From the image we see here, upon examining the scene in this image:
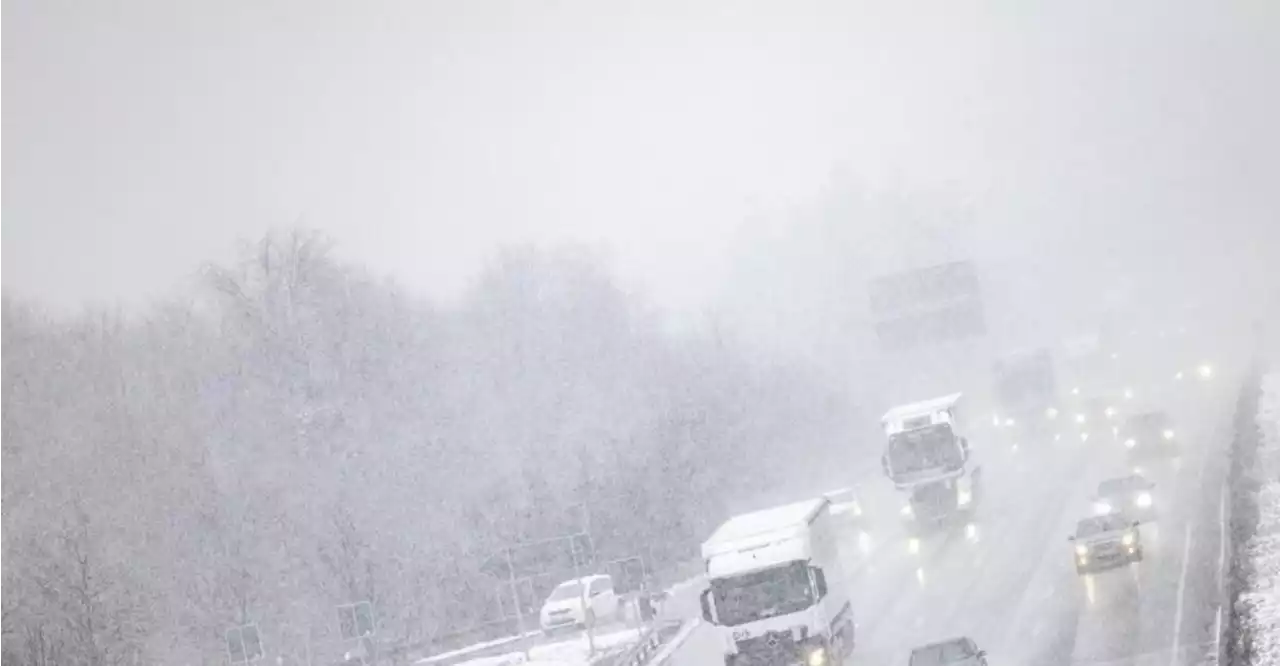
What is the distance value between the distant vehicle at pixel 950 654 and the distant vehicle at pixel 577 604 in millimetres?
14848

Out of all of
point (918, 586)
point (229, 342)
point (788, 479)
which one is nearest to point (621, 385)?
point (788, 479)

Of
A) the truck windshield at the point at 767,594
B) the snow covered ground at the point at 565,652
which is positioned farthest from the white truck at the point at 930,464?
the truck windshield at the point at 767,594

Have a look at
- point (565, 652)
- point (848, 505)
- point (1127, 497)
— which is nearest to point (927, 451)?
point (848, 505)

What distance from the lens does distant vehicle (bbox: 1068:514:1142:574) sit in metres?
27.3

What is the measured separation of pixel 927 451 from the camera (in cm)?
3894

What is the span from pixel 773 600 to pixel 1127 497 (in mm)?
14015

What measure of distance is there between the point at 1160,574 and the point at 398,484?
3148 cm

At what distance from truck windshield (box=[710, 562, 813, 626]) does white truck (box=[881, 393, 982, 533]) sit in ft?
54.6

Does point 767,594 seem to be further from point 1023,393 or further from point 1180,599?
point 1023,393

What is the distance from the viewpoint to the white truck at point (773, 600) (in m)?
22.7

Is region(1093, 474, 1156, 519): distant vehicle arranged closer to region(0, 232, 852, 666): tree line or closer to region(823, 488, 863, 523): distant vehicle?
region(823, 488, 863, 523): distant vehicle

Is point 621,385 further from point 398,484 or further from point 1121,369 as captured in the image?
point 1121,369

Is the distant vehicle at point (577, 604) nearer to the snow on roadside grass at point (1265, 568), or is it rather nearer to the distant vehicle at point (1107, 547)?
the distant vehicle at point (1107, 547)

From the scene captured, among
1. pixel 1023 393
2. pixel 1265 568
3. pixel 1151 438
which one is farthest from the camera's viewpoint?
pixel 1023 393
